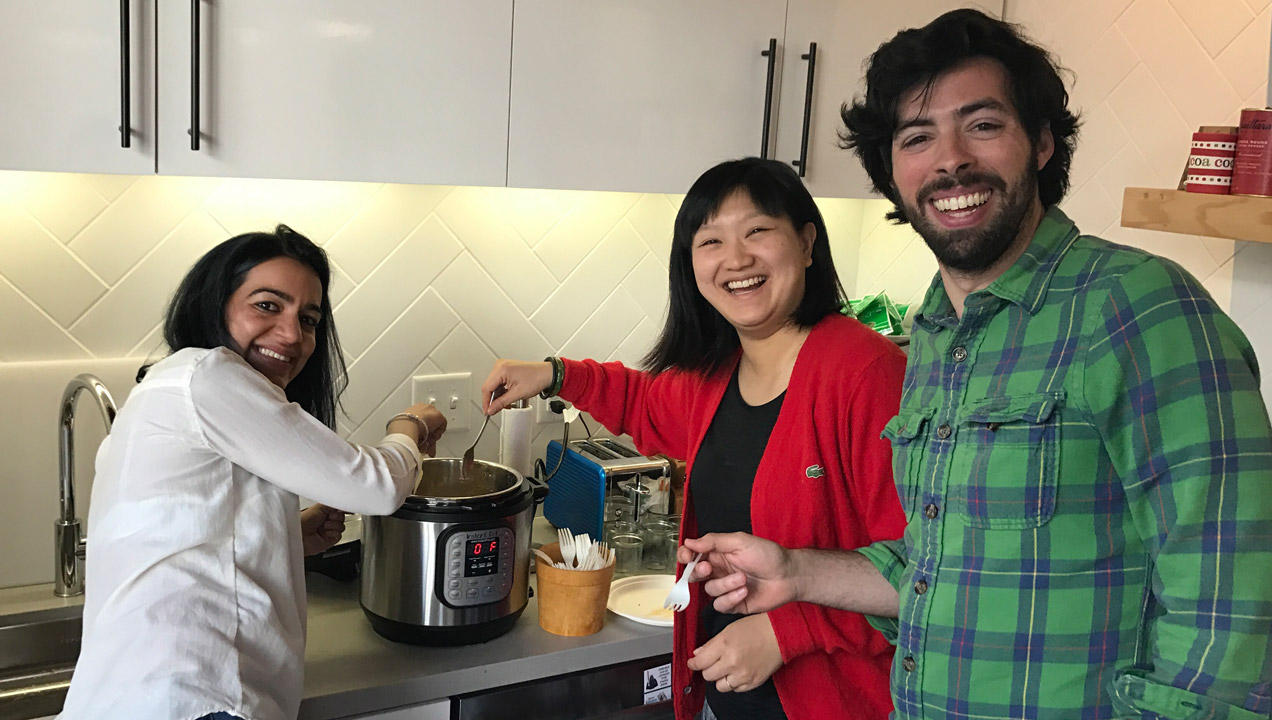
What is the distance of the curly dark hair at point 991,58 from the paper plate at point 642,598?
37.1 inches

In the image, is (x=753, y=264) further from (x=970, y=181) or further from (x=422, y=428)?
(x=422, y=428)

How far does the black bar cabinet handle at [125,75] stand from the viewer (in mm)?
1428

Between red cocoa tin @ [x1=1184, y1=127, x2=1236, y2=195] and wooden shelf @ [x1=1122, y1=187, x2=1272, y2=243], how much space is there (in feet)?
0.07

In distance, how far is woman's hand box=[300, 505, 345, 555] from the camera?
5.68 feet

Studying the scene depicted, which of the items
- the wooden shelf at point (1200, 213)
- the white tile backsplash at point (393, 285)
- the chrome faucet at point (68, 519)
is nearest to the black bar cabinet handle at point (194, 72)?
the chrome faucet at point (68, 519)

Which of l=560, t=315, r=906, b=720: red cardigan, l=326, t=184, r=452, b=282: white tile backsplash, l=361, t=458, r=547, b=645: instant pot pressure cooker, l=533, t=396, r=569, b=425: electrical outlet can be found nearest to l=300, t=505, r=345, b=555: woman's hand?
l=361, t=458, r=547, b=645: instant pot pressure cooker

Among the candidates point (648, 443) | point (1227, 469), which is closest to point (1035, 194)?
point (1227, 469)

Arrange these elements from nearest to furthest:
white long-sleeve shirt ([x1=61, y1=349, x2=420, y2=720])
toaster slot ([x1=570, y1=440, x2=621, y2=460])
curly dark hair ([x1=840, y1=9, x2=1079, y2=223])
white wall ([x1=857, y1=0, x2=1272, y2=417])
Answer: curly dark hair ([x1=840, y1=9, x2=1079, y2=223])
white long-sleeve shirt ([x1=61, y1=349, x2=420, y2=720])
white wall ([x1=857, y1=0, x2=1272, y2=417])
toaster slot ([x1=570, y1=440, x2=621, y2=460])

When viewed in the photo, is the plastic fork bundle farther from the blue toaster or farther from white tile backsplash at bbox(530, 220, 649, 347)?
white tile backsplash at bbox(530, 220, 649, 347)

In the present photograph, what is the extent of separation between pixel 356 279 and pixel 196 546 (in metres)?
0.82

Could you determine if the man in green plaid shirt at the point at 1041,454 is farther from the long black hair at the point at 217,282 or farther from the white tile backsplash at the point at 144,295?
the white tile backsplash at the point at 144,295

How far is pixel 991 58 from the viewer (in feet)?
3.73

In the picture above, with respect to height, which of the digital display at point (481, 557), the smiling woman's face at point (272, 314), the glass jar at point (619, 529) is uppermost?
the smiling woman's face at point (272, 314)

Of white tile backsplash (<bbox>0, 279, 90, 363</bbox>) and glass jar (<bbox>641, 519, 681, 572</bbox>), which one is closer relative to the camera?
white tile backsplash (<bbox>0, 279, 90, 363</bbox>)
